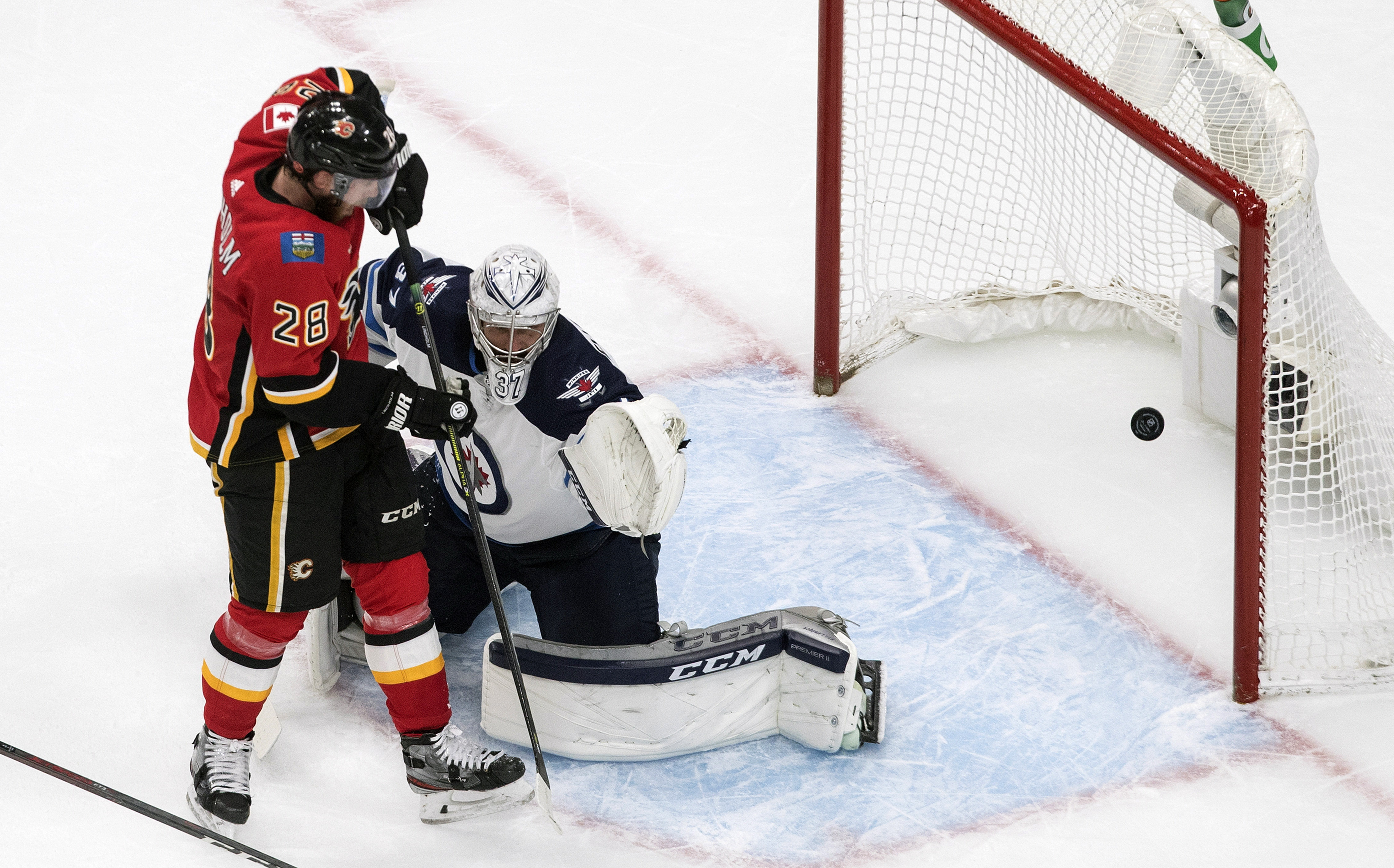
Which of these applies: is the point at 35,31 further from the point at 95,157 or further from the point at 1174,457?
the point at 1174,457

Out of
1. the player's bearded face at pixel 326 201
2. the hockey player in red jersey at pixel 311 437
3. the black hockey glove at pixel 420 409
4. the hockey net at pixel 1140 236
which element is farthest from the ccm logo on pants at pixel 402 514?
the hockey net at pixel 1140 236

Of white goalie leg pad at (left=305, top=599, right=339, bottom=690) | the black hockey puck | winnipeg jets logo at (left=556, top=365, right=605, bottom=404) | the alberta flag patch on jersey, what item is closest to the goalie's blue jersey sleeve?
winnipeg jets logo at (left=556, top=365, right=605, bottom=404)

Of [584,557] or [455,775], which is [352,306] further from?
[455,775]

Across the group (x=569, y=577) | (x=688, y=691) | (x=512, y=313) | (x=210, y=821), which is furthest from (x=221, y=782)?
(x=512, y=313)

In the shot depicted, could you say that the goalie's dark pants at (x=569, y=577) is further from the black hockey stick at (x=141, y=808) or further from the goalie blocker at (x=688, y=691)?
the black hockey stick at (x=141, y=808)

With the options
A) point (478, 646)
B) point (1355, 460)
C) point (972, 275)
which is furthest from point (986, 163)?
point (478, 646)

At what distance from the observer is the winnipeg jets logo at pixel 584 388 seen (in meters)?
2.88

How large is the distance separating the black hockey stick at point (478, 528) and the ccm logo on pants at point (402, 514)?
0.10 m

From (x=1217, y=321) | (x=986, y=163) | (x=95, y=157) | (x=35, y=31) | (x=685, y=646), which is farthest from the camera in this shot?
(x=35, y=31)

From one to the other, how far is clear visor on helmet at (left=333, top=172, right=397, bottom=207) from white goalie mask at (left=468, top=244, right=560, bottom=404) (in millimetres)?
268

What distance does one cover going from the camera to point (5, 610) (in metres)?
3.37

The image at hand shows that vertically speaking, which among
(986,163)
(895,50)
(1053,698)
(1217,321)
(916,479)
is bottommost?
(1053,698)

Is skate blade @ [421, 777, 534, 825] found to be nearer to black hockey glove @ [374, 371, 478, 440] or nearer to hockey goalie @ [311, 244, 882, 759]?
hockey goalie @ [311, 244, 882, 759]

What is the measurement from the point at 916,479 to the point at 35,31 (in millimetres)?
3864
